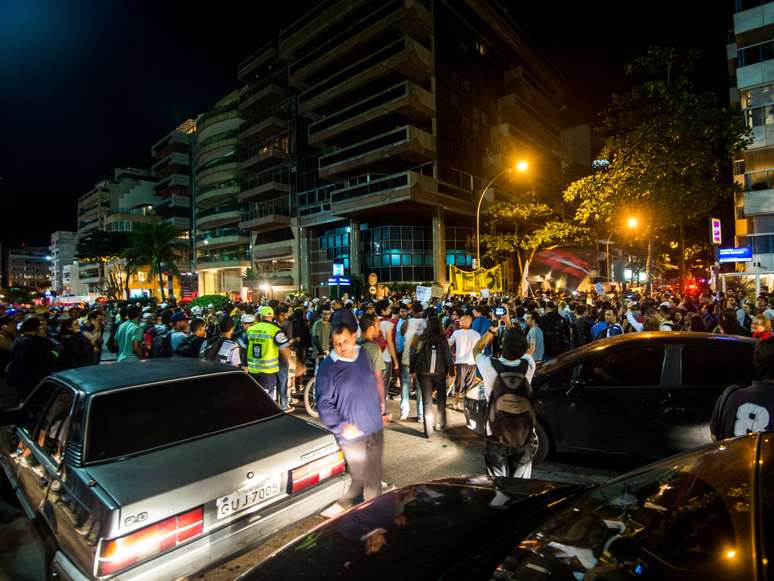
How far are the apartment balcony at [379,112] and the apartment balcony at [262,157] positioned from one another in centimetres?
793

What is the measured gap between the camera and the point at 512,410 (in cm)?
351

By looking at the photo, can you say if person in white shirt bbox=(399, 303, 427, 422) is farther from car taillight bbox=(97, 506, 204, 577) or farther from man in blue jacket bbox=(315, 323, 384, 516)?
car taillight bbox=(97, 506, 204, 577)

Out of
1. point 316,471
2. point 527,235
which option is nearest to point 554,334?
point 316,471

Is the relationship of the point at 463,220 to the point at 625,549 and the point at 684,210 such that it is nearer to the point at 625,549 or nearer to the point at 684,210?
the point at 684,210

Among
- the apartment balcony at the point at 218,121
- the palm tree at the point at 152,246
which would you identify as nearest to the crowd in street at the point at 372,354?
the palm tree at the point at 152,246

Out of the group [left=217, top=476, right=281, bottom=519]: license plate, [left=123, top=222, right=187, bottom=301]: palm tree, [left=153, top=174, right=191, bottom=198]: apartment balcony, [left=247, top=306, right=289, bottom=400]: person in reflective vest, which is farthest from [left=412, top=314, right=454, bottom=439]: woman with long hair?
[left=153, top=174, right=191, bottom=198]: apartment balcony

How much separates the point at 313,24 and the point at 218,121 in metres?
24.7

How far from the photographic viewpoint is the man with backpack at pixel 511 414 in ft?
11.5

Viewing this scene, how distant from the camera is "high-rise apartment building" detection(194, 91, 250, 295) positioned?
55.5 metres

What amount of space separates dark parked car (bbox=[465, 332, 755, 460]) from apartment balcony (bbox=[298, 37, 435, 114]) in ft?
105

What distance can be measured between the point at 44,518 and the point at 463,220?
122 feet

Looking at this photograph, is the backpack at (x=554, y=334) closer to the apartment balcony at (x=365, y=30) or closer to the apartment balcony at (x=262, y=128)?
the apartment balcony at (x=365, y=30)

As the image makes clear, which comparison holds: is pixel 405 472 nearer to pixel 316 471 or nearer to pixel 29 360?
pixel 316 471

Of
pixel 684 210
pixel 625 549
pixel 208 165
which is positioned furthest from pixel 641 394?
pixel 208 165
